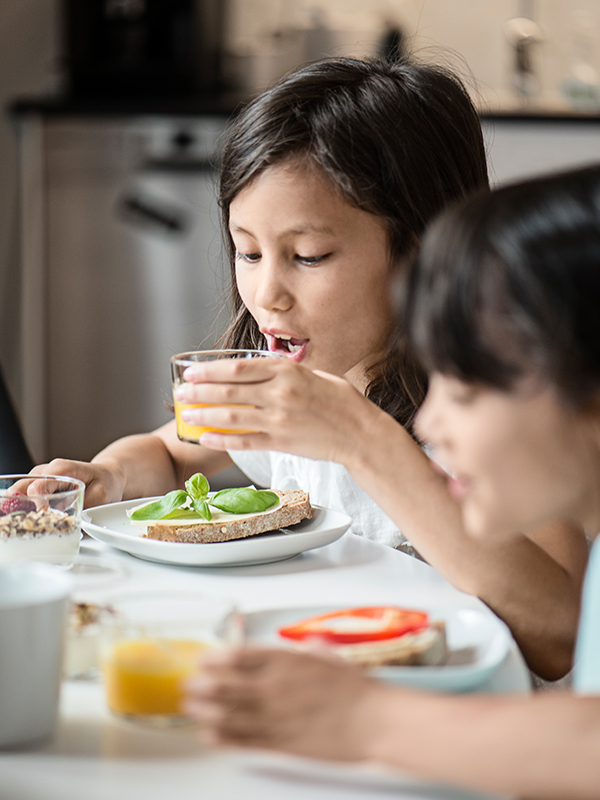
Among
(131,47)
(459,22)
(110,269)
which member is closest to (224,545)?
(110,269)

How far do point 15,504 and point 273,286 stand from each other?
0.45 meters

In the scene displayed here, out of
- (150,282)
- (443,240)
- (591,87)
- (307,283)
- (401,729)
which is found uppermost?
(591,87)

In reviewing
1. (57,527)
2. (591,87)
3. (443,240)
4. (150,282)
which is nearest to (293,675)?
(443,240)

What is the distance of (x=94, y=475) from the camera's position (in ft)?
4.33

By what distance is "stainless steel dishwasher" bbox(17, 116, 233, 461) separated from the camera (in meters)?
3.25

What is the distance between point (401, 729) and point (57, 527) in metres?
0.50

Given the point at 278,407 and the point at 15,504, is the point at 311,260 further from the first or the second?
the point at 15,504

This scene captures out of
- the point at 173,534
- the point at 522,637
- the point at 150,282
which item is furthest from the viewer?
the point at 150,282

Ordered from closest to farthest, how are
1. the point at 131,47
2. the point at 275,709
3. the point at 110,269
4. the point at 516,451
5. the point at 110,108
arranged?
the point at 275,709 < the point at 516,451 < the point at 110,108 < the point at 110,269 < the point at 131,47

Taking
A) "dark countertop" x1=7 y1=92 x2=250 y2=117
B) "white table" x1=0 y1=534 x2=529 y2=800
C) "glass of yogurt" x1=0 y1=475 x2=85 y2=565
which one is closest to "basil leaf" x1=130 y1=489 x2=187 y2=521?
"glass of yogurt" x1=0 y1=475 x2=85 y2=565

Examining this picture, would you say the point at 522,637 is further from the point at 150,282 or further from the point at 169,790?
the point at 150,282

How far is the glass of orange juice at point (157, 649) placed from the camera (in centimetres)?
64

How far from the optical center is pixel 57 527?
3.20ft

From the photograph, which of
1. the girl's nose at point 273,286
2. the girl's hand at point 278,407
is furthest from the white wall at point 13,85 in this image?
the girl's hand at point 278,407
